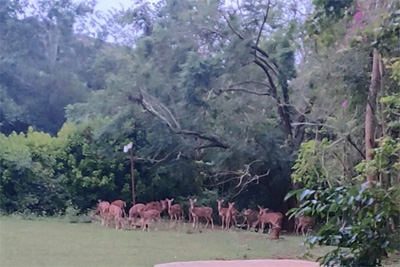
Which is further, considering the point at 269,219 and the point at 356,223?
the point at 269,219

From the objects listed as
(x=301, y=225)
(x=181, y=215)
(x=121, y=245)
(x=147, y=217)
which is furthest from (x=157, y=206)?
(x=121, y=245)

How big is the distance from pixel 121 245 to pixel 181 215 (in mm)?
2787

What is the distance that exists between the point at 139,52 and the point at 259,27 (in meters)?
1.80

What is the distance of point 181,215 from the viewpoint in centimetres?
833

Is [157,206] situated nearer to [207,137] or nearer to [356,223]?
[207,137]

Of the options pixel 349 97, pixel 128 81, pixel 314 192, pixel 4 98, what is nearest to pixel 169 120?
pixel 128 81

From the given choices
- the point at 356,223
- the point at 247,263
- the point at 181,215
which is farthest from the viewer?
the point at 181,215

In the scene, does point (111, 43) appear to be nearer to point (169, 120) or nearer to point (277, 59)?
point (169, 120)

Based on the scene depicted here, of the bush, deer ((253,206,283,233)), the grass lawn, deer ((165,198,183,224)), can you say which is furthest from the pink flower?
deer ((165,198,183,224))

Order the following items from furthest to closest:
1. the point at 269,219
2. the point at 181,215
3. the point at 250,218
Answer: the point at 181,215
the point at 250,218
the point at 269,219

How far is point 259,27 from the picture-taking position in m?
7.73

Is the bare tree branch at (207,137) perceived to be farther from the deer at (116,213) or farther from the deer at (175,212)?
the deer at (116,213)

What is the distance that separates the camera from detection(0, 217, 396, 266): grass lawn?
4688 mm

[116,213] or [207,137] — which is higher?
[207,137]
